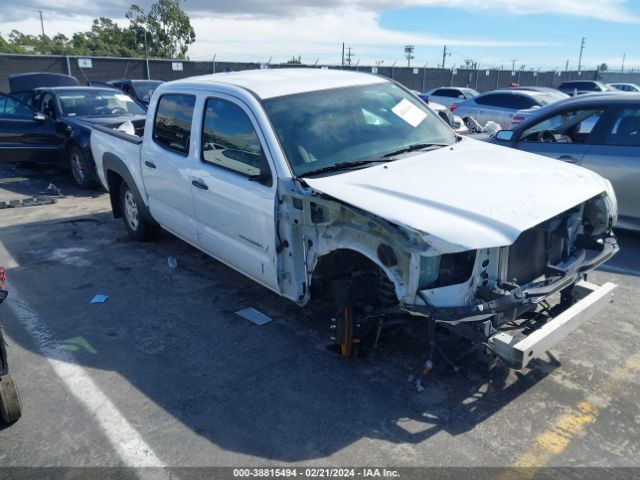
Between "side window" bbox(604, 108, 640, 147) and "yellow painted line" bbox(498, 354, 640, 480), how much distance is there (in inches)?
129

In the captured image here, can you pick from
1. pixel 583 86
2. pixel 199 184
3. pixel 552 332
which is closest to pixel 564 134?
pixel 552 332

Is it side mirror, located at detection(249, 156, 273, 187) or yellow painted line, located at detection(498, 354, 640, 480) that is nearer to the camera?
yellow painted line, located at detection(498, 354, 640, 480)

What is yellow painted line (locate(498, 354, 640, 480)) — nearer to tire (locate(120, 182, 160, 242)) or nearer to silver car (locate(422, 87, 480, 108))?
tire (locate(120, 182, 160, 242))

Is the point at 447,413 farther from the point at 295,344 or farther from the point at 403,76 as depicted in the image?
the point at 403,76

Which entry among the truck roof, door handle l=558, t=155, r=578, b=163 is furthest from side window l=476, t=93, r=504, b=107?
the truck roof

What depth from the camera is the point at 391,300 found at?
11.4ft

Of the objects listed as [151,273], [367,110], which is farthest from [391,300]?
[151,273]

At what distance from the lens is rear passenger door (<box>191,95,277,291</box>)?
384cm

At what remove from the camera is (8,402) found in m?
3.15

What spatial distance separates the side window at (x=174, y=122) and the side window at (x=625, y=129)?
472 cm

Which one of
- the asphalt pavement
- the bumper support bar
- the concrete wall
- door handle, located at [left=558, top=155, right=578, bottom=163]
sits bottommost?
the asphalt pavement

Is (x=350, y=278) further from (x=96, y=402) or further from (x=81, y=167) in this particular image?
(x=81, y=167)

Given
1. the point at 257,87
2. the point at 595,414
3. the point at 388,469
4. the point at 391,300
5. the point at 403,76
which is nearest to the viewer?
the point at 388,469

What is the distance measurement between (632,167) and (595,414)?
3685 mm
